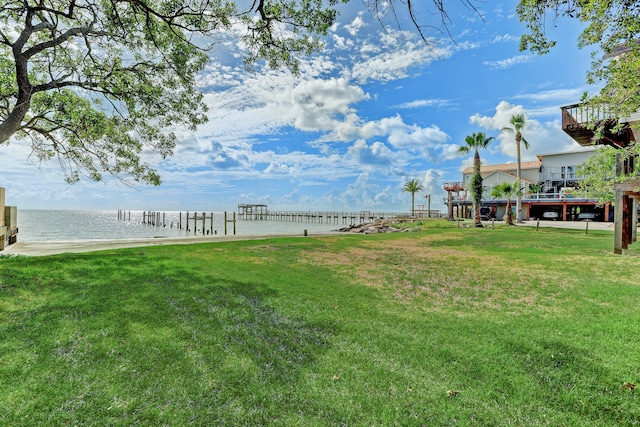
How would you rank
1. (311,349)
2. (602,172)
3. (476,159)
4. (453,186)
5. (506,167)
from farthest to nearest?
1. (506,167)
2. (453,186)
3. (476,159)
4. (602,172)
5. (311,349)

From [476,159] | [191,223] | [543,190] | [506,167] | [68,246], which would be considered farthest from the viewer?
[191,223]

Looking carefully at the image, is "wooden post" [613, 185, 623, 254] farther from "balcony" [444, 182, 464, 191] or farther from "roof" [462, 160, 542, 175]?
"roof" [462, 160, 542, 175]

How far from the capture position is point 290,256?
1292 centimetres

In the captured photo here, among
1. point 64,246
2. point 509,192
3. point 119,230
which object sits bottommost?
point 119,230

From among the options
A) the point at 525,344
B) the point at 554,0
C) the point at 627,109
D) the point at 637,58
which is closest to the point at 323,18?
the point at 554,0

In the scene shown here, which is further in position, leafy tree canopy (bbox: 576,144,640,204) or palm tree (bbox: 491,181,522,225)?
palm tree (bbox: 491,181,522,225)

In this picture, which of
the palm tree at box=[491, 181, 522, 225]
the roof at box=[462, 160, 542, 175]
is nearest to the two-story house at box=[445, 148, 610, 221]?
the roof at box=[462, 160, 542, 175]

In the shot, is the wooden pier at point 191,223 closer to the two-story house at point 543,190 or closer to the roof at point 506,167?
the two-story house at point 543,190

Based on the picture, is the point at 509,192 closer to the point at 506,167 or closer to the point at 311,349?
the point at 506,167

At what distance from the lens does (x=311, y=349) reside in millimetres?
4602

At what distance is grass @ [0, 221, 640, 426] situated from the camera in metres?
3.27

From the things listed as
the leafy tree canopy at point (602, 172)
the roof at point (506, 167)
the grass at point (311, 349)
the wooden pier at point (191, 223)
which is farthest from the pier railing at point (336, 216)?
the grass at point (311, 349)

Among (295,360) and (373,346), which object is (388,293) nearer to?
(373,346)

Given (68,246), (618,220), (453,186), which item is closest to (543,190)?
(453,186)
